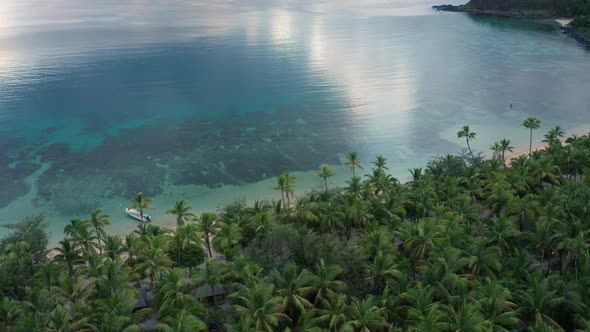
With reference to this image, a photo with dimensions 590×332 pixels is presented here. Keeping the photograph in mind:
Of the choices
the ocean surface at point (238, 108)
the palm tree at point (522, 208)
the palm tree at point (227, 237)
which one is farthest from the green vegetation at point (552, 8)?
the palm tree at point (227, 237)

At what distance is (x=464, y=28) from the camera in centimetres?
Answer: 17612

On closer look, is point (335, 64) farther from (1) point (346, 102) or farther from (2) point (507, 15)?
(2) point (507, 15)

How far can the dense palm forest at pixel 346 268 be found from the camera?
101 feet

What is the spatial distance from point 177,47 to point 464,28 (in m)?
105

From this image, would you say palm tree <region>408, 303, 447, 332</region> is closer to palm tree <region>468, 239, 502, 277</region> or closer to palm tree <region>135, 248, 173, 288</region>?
palm tree <region>468, 239, 502, 277</region>

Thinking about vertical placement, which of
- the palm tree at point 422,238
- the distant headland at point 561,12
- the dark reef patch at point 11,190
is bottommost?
the dark reef patch at point 11,190

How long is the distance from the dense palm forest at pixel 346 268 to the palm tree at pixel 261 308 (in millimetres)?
92

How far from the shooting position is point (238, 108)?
9231 centimetres

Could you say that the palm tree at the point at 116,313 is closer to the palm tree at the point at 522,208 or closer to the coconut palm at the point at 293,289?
the coconut palm at the point at 293,289

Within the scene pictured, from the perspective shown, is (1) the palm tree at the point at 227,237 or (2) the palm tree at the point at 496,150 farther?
(2) the palm tree at the point at 496,150

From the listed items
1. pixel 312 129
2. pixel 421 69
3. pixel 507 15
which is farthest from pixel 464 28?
pixel 312 129

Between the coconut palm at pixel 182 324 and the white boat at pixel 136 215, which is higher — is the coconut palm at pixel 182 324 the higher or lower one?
the higher one

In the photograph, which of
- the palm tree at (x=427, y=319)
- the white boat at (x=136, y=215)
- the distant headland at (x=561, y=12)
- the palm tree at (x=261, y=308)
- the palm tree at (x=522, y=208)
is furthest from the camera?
the distant headland at (x=561, y=12)

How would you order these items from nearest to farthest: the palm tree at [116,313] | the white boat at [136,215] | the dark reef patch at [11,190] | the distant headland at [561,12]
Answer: the palm tree at [116,313]
the white boat at [136,215]
the dark reef patch at [11,190]
the distant headland at [561,12]
